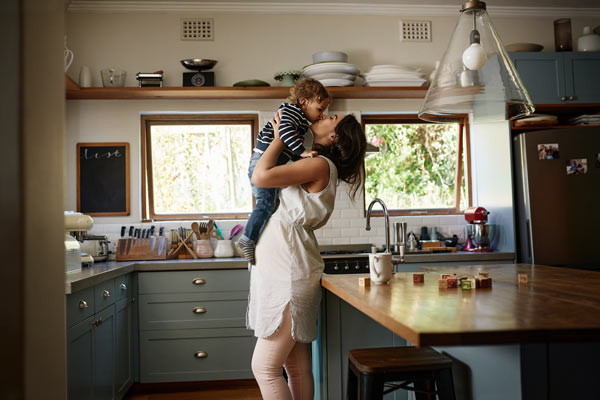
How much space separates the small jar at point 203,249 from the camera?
4227 mm

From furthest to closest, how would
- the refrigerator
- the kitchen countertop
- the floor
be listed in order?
the refrigerator → the floor → the kitchen countertop

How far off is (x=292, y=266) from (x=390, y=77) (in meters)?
2.82

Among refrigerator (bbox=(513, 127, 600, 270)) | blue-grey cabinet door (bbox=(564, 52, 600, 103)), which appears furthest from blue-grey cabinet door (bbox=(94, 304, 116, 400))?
blue-grey cabinet door (bbox=(564, 52, 600, 103))

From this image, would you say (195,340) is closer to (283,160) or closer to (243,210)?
A: (243,210)

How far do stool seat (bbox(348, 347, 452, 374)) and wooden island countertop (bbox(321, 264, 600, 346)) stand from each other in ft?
0.89

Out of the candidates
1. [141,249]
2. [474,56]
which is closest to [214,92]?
[141,249]

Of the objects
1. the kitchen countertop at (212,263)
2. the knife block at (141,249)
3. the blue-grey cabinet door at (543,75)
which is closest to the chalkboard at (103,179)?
the knife block at (141,249)

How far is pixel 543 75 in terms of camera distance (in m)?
4.36

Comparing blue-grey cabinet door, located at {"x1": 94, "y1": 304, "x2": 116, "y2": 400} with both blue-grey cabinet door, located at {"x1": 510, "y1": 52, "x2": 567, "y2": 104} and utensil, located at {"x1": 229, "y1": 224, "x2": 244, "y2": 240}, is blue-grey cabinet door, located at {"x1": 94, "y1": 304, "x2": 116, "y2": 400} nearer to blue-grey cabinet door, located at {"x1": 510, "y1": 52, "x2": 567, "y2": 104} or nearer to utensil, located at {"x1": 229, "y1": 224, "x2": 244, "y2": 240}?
utensil, located at {"x1": 229, "y1": 224, "x2": 244, "y2": 240}

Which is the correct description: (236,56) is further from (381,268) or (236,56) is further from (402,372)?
(402,372)

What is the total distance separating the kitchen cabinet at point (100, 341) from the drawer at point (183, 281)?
0.46 feet

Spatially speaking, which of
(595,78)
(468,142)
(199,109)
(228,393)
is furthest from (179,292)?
(595,78)

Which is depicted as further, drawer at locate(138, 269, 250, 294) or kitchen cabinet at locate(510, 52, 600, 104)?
kitchen cabinet at locate(510, 52, 600, 104)

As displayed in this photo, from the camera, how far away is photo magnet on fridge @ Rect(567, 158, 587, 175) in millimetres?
4086
